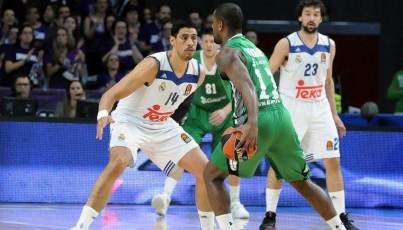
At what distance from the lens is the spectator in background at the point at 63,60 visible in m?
13.7

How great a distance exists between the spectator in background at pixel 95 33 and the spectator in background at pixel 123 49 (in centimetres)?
14

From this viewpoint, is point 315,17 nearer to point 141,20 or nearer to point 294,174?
point 294,174

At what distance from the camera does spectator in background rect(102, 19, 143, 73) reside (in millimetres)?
14211

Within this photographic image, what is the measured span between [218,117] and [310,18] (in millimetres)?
1406

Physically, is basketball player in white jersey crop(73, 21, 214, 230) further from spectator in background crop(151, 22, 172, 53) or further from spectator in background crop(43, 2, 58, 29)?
spectator in background crop(43, 2, 58, 29)

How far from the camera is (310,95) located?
30.6 feet

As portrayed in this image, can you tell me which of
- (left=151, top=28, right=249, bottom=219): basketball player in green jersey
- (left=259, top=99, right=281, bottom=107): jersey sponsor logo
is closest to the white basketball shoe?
(left=151, top=28, right=249, bottom=219): basketball player in green jersey

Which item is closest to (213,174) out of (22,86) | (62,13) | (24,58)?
(22,86)

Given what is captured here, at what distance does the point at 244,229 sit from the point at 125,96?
1.91 meters

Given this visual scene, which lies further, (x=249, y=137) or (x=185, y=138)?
(x=185, y=138)

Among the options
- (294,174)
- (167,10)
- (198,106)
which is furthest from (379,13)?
(294,174)

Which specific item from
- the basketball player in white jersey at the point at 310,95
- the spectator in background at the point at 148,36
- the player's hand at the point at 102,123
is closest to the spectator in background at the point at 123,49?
the spectator in background at the point at 148,36

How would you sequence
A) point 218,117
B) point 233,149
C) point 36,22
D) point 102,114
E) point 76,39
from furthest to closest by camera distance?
point 36,22, point 76,39, point 218,117, point 102,114, point 233,149

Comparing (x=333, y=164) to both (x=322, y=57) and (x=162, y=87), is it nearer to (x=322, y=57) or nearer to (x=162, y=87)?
(x=322, y=57)
